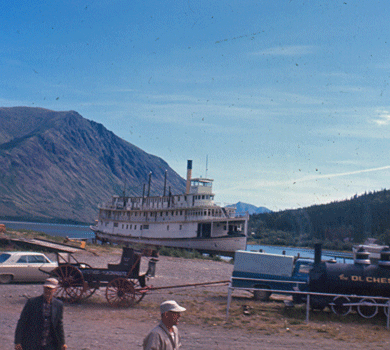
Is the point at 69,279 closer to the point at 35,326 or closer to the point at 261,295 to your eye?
the point at 261,295

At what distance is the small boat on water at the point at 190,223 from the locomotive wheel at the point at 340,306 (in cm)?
3413

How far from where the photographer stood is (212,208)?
1935 inches

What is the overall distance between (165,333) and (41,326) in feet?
6.11

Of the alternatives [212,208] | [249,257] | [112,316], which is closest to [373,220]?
[212,208]

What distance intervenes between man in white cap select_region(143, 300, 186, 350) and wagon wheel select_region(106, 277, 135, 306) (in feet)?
29.0

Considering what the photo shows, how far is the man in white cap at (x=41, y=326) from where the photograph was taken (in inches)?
204

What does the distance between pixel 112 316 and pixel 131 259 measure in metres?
2.37

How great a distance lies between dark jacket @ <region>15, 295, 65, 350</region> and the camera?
5.17m

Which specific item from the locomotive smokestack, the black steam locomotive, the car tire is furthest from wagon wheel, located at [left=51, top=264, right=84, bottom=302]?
the locomotive smokestack

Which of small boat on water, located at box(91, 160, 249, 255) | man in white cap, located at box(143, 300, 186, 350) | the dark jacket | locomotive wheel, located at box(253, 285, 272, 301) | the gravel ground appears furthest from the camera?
small boat on water, located at box(91, 160, 249, 255)

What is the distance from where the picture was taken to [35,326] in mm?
5207

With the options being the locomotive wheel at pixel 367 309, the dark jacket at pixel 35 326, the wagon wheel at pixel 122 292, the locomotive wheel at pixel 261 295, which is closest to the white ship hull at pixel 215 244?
the locomotive wheel at pixel 261 295

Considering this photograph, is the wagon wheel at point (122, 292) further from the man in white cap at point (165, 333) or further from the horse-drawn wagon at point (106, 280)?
the man in white cap at point (165, 333)

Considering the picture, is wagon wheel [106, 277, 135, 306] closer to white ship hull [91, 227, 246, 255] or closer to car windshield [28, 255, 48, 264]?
car windshield [28, 255, 48, 264]
